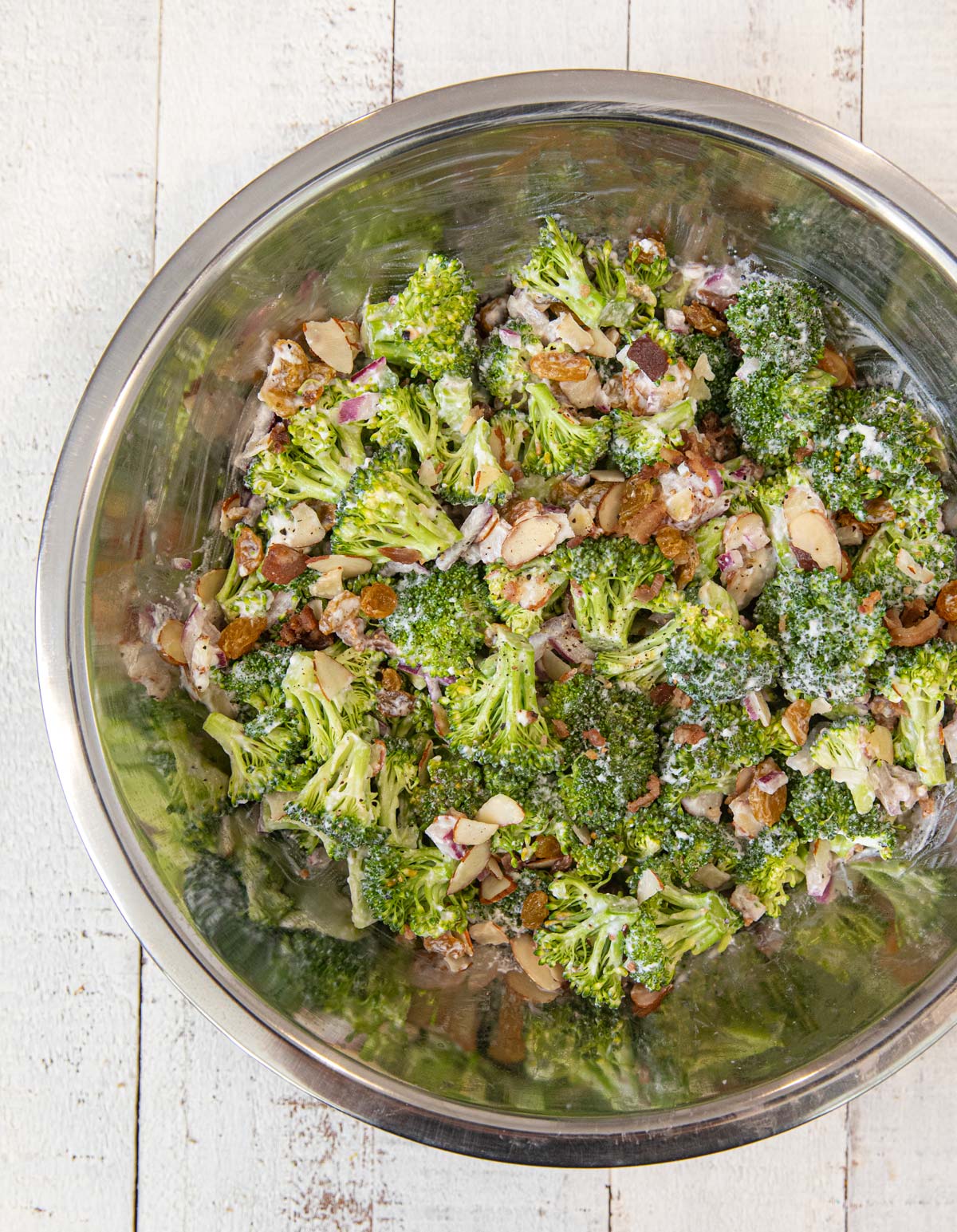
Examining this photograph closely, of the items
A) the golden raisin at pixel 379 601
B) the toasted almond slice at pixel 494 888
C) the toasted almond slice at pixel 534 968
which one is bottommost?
the toasted almond slice at pixel 534 968

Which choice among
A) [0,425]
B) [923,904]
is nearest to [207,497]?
[0,425]

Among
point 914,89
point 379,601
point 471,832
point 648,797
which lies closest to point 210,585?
point 379,601

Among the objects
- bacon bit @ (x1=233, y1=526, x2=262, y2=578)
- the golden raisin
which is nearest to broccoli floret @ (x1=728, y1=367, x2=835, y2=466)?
the golden raisin

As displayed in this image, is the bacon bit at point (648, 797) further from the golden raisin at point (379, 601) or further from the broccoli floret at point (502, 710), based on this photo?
the golden raisin at point (379, 601)

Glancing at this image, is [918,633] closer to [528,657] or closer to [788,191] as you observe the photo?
[528,657]

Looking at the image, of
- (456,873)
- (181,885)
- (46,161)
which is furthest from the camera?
(46,161)

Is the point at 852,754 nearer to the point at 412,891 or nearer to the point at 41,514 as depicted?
the point at 412,891

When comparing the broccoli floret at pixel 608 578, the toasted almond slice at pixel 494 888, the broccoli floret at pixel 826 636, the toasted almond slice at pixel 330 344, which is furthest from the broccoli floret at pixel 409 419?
the toasted almond slice at pixel 494 888
